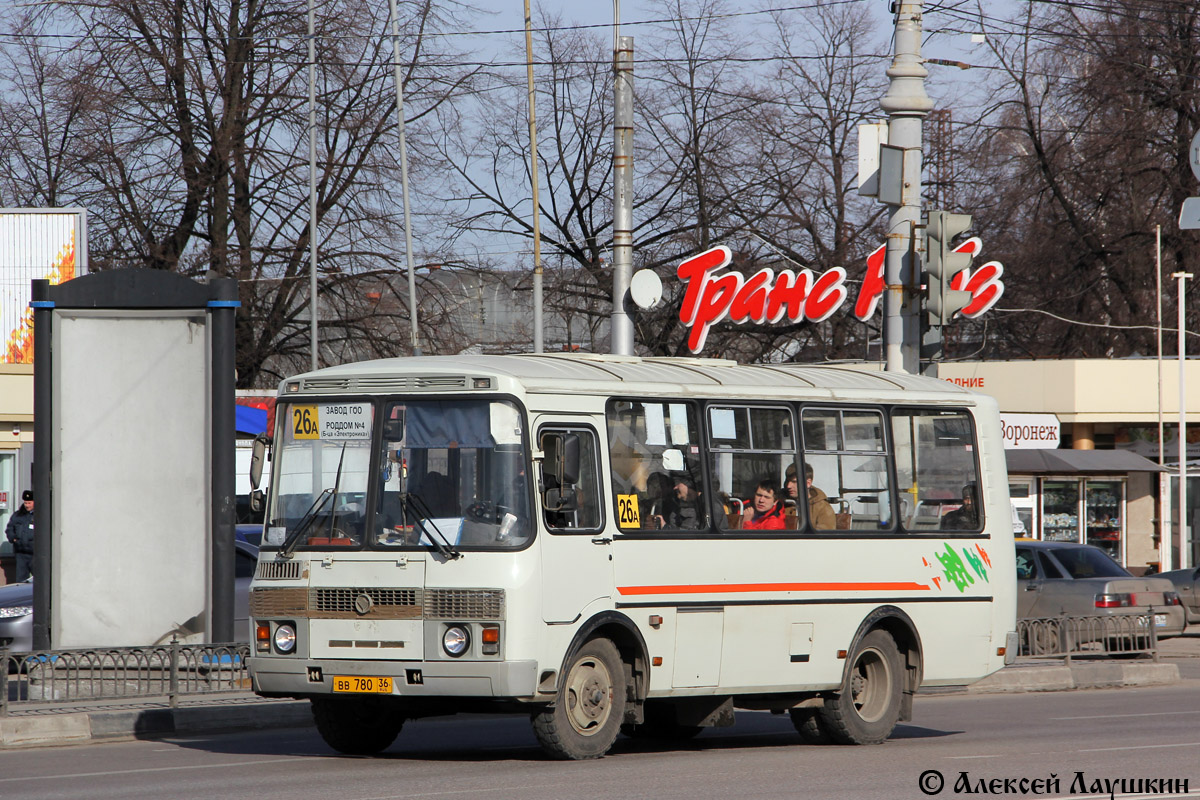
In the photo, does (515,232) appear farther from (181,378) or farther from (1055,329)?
(181,378)

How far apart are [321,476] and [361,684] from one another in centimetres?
140

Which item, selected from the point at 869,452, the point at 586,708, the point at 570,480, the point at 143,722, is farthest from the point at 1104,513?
the point at 570,480

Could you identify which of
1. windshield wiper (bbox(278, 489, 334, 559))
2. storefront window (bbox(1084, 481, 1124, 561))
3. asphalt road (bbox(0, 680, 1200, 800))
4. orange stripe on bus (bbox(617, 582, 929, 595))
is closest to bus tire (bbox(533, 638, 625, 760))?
asphalt road (bbox(0, 680, 1200, 800))

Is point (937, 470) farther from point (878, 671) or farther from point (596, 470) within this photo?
point (596, 470)

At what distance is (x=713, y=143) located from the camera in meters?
42.0

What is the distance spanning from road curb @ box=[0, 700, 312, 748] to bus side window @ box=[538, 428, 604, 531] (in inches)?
166

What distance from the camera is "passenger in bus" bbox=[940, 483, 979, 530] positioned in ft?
43.3

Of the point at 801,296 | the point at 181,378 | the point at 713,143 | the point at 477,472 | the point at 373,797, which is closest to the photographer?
the point at 373,797

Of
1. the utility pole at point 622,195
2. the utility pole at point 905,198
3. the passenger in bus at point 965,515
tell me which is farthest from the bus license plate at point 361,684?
the utility pole at point 622,195

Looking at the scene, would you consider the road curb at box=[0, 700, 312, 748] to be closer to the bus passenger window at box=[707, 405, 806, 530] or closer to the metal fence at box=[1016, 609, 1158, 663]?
the bus passenger window at box=[707, 405, 806, 530]

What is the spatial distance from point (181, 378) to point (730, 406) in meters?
5.91

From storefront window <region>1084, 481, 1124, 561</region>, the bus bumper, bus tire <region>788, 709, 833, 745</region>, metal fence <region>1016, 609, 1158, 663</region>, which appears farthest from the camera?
storefront window <region>1084, 481, 1124, 561</region>

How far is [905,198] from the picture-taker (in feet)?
52.3

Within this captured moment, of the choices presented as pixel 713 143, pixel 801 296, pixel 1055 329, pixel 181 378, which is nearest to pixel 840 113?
pixel 713 143
